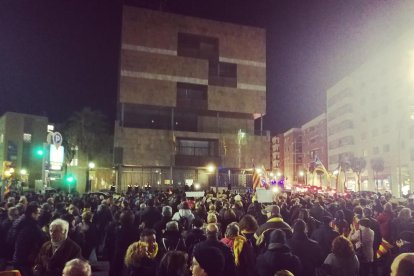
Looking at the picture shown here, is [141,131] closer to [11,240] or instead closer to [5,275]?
[11,240]

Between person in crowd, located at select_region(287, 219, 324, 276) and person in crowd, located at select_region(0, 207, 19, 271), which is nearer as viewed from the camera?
person in crowd, located at select_region(287, 219, 324, 276)

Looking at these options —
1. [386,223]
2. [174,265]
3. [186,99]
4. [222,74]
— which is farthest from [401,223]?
[222,74]

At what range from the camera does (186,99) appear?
53719 millimetres

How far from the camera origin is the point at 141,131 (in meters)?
50.7

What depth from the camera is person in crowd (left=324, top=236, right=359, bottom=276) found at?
20.7 ft

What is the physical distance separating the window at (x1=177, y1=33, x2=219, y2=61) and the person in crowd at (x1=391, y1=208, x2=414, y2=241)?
156ft

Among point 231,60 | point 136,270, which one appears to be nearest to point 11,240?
point 136,270

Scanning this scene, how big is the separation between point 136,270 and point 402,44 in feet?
235

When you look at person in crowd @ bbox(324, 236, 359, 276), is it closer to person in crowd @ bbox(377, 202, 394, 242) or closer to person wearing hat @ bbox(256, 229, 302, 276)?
person wearing hat @ bbox(256, 229, 302, 276)

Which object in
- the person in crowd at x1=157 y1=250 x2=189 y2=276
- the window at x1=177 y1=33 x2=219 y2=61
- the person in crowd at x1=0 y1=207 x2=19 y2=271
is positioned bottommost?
the person in crowd at x1=0 y1=207 x2=19 y2=271

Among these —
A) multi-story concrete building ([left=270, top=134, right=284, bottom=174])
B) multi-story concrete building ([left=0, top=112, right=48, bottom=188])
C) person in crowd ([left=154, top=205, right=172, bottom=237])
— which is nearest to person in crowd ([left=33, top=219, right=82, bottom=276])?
person in crowd ([left=154, top=205, right=172, bottom=237])

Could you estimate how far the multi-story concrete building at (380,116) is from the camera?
205 feet

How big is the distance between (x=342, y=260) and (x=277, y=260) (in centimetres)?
132

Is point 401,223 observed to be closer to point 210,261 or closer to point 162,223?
point 162,223
